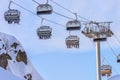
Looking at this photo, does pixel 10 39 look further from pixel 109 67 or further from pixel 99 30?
pixel 99 30

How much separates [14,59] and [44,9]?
48.1 m

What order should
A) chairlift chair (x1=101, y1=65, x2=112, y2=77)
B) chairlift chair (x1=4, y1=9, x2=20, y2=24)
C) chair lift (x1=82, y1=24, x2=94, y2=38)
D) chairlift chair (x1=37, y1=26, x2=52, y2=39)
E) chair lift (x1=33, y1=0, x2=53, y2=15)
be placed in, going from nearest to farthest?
1. chair lift (x1=33, y1=0, x2=53, y2=15)
2. chairlift chair (x1=4, y1=9, x2=20, y2=24)
3. chairlift chair (x1=37, y1=26, x2=52, y2=39)
4. chair lift (x1=82, y1=24, x2=94, y2=38)
5. chairlift chair (x1=101, y1=65, x2=112, y2=77)

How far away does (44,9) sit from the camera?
74.4ft

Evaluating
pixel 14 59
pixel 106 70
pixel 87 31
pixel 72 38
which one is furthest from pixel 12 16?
pixel 14 59

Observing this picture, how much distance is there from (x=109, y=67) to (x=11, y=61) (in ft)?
120

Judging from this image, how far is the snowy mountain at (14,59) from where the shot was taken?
6525cm

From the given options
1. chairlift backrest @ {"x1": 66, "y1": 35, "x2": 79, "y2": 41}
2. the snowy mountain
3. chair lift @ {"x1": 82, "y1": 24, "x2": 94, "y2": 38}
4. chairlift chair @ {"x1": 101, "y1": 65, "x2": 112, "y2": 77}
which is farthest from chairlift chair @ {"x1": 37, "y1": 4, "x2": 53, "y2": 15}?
the snowy mountain

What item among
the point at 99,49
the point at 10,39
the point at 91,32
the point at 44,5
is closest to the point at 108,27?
the point at 91,32

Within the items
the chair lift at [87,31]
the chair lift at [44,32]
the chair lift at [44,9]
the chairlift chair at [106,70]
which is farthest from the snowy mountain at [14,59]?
the chair lift at [44,9]

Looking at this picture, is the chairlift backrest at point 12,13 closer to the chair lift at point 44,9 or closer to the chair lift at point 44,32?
the chair lift at point 44,9

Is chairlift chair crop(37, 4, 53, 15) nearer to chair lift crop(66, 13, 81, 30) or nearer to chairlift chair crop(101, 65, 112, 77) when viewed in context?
chair lift crop(66, 13, 81, 30)

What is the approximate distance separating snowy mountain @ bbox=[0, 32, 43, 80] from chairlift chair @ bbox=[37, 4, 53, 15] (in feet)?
133

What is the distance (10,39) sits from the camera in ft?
226

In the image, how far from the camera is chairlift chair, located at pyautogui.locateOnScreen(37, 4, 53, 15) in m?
22.5
